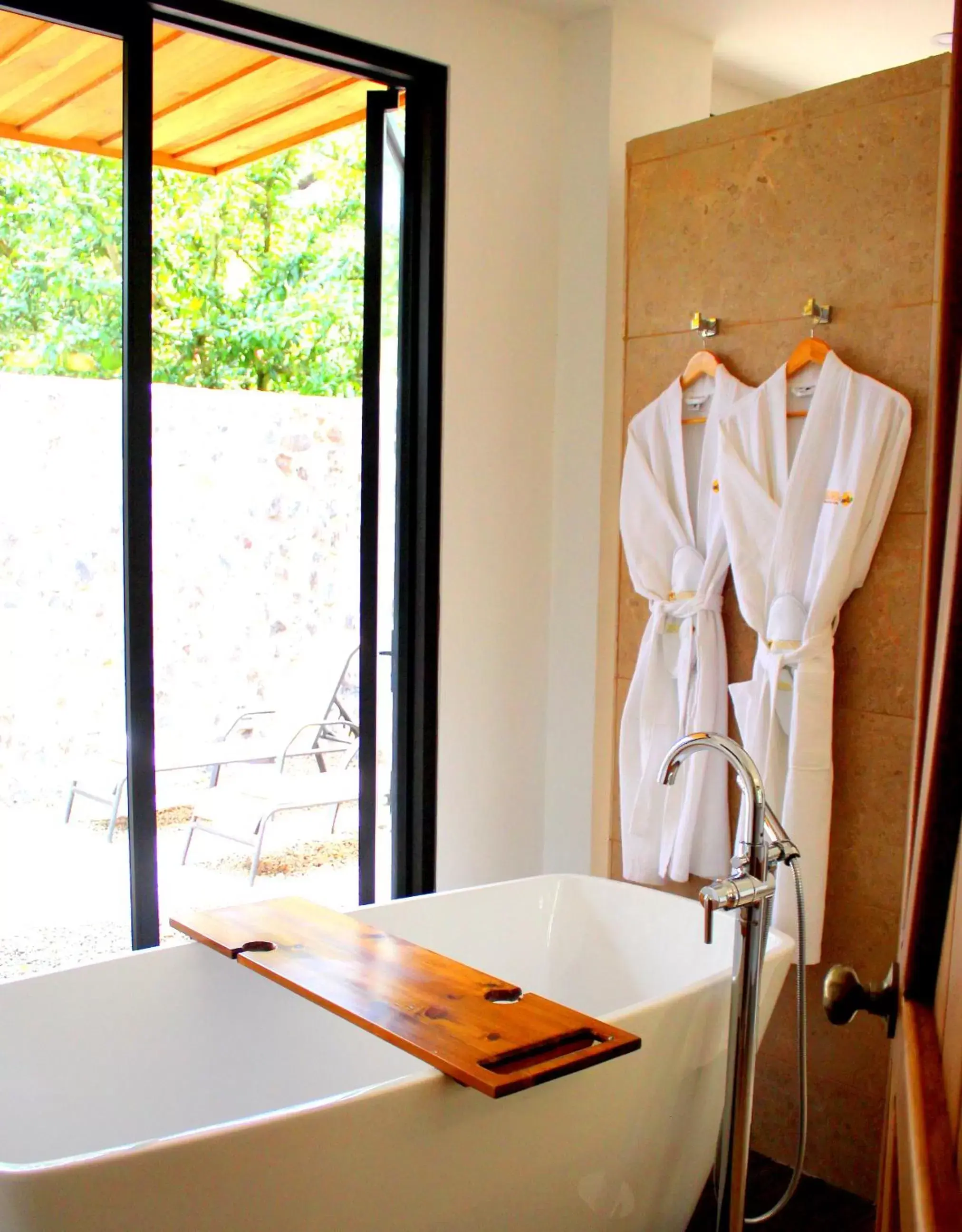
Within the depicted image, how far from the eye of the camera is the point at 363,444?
313 cm

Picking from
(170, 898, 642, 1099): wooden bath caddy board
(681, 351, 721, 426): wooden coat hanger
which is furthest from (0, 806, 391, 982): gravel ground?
(681, 351, 721, 426): wooden coat hanger

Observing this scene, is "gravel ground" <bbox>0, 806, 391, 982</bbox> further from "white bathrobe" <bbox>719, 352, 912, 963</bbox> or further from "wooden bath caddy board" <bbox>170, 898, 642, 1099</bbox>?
"white bathrobe" <bbox>719, 352, 912, 963</bbox>

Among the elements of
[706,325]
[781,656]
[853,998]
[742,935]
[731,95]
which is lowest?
[742,935]

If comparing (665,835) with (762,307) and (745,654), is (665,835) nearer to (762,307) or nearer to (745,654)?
(745,654)

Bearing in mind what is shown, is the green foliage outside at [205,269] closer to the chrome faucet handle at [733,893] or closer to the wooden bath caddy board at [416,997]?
the wooden bath caddy board at [416,997]

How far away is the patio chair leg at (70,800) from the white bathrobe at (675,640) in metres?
1.31

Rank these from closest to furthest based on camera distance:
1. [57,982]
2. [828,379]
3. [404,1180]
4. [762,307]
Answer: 1. [404,1180]
2. [57,982]
3. [828,379]
4. [762,307]

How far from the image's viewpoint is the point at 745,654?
9.24 ft

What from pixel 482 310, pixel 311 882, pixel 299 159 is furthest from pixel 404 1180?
pixel 299 159

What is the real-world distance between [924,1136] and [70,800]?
237 cm

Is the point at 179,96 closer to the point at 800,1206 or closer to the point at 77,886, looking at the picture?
the point at 77,886

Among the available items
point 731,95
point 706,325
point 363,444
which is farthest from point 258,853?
point 731,95

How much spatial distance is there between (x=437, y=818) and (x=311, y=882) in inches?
17.0

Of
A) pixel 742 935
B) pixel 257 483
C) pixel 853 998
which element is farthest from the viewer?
pixel 257 483
